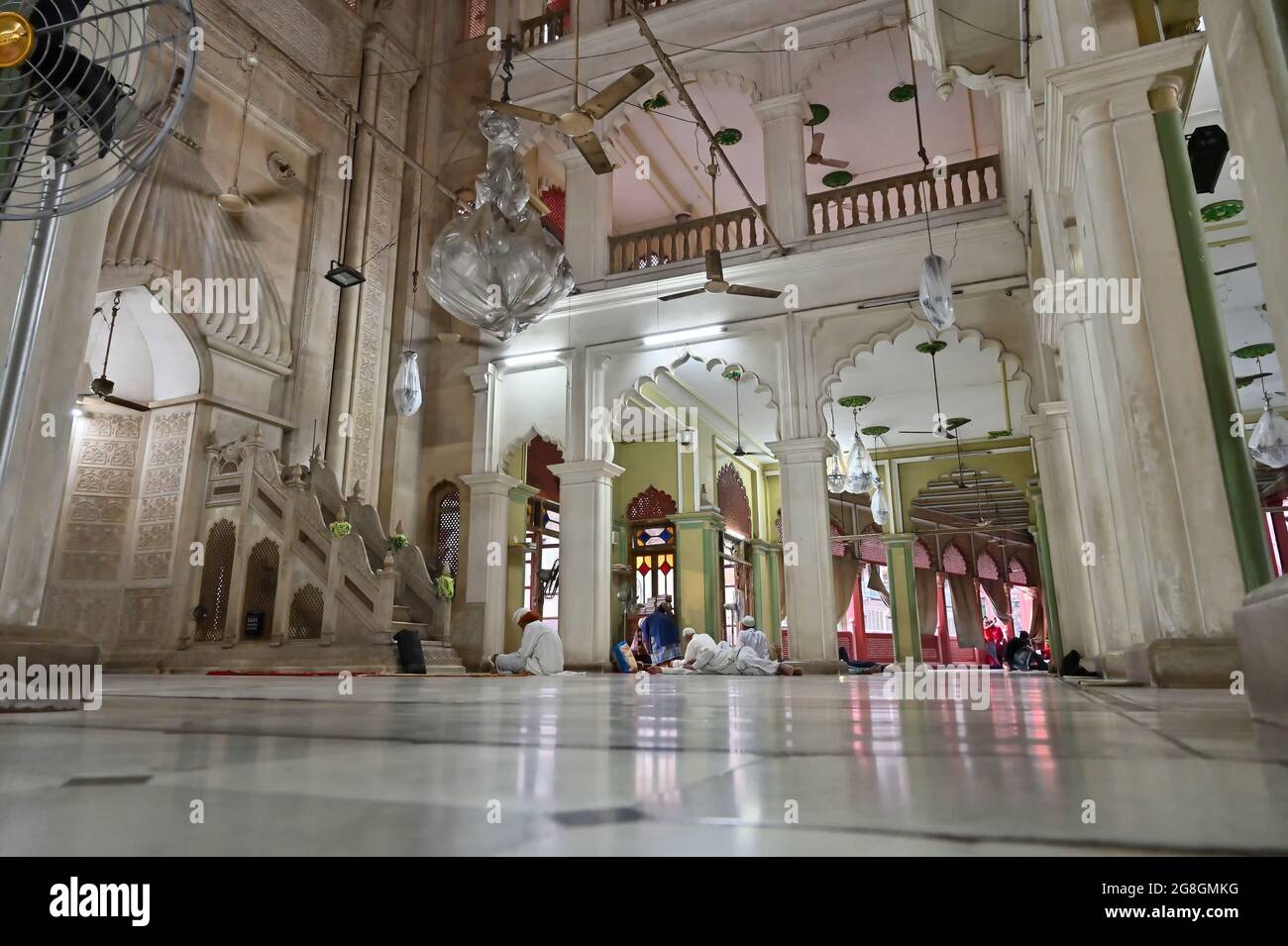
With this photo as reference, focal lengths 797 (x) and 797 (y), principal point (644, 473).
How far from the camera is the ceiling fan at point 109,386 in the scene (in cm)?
787

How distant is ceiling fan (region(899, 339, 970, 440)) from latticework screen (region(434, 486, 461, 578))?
20.8ft

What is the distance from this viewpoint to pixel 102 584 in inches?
320

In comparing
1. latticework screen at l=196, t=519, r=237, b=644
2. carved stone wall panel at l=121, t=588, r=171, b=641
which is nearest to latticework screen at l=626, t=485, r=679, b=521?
latticework screen at l=196, t=519, r=237, b=644

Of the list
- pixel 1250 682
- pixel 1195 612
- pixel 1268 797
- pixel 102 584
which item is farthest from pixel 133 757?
pixel 102 584

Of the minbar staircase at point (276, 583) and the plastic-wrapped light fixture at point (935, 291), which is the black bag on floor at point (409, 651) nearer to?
the minbar staircase at point (276, 583)

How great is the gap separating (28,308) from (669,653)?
9.28 meters

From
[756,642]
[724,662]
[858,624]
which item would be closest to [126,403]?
[724,662]

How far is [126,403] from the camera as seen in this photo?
8.52 m

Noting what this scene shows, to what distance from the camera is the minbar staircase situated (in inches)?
299

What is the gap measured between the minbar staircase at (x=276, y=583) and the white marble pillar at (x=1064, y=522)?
6052 millimetres

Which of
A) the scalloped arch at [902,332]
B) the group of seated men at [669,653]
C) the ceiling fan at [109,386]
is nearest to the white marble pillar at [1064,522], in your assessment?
the scalloped arch at [902,332]
